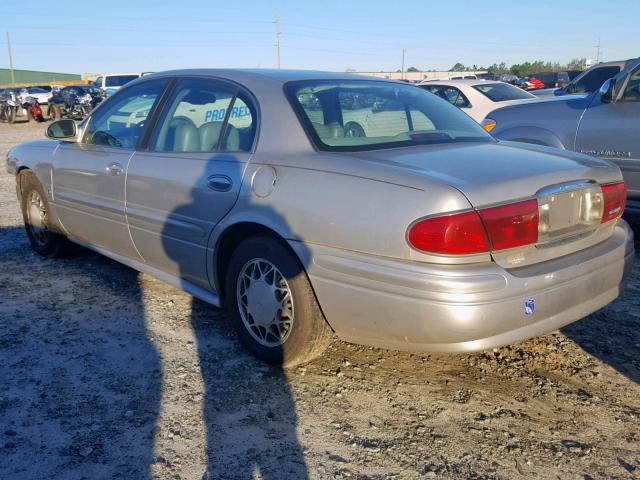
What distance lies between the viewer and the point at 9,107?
27.6 meters

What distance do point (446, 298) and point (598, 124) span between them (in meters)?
3.84

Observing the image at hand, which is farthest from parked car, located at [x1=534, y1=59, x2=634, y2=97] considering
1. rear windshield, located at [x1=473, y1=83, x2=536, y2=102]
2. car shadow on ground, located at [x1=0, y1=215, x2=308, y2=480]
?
car shadow on ground, located at [x1=0, y1=215, x2=308, y2=480]

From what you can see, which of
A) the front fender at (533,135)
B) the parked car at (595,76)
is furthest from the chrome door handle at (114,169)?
the parked car at (595,76)

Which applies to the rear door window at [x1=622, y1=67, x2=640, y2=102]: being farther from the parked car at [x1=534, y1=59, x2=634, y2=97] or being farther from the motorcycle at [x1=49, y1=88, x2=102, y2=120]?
the motorcycle at [x1=49, y1=88, x2=102, y2=120]

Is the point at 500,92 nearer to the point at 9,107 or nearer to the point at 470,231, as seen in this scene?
the point at 470,231

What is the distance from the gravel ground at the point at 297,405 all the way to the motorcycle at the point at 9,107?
26.7 meters

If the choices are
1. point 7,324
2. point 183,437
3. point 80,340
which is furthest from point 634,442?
point 7,324

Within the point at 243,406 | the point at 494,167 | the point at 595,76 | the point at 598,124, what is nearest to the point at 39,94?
the point at 595,76

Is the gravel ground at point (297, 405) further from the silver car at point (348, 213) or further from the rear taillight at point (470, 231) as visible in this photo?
the rear taillight at point (470, 231)

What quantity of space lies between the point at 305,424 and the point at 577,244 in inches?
60.3

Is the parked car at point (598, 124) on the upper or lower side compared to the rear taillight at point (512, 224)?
upper

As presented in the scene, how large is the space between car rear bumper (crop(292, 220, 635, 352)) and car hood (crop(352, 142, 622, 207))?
33 centimetres

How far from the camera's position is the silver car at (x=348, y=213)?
8.76 feet

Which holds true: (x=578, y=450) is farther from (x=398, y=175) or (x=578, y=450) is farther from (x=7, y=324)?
(x=7, y=324)
